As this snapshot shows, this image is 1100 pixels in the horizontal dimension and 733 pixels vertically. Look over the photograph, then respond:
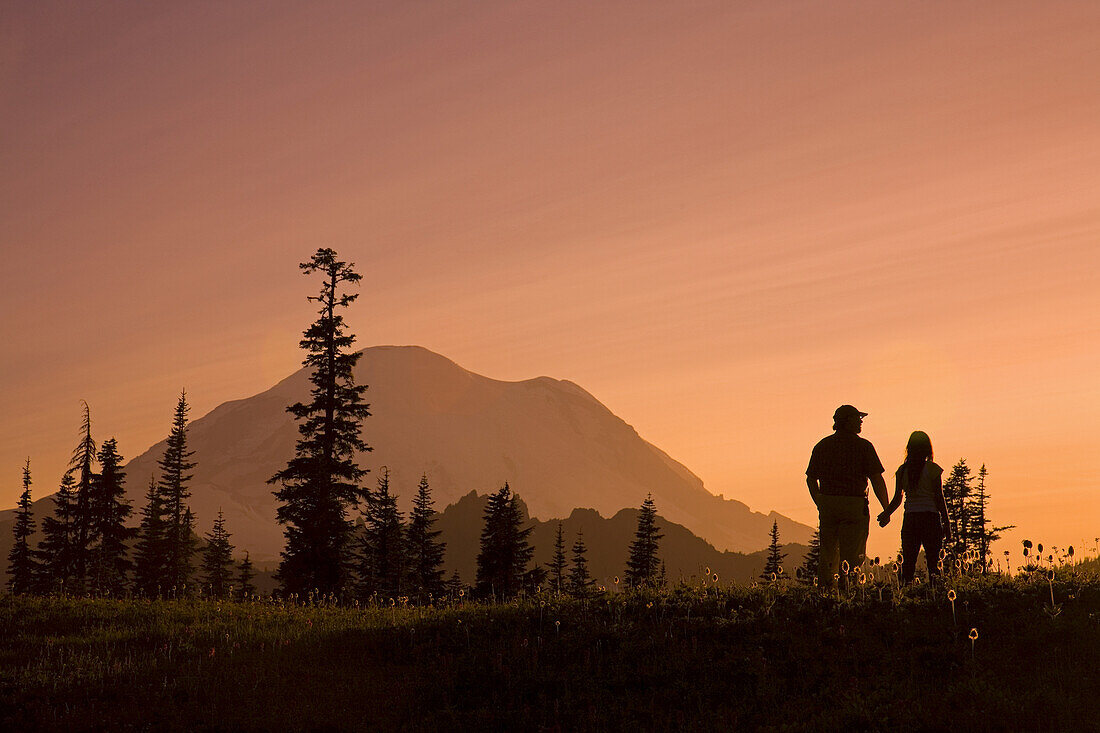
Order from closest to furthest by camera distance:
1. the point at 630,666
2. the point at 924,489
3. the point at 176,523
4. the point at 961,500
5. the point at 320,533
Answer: the point at 630,666
the point at 924,489
the point at 320,533
the point at 961,500
the point at 176,523

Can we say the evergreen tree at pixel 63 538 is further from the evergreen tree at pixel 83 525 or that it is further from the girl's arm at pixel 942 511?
the girl's arm at pixel 942 511

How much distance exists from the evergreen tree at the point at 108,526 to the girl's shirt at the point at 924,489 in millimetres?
47890

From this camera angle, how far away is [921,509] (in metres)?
13.7

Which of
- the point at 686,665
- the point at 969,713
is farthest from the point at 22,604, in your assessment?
the point at 969,713

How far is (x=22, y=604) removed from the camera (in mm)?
16109

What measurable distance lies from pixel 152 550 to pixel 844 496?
197 ft

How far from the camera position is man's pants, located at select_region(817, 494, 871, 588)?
13398mm

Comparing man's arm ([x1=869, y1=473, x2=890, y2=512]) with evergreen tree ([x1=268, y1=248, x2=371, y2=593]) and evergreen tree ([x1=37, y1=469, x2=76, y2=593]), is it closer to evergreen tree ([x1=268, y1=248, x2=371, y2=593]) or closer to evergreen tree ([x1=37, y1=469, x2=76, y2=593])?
evergreen tree ([x1=268, y1=248, x2=371, y2=593])

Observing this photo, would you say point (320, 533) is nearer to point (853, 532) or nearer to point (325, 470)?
point (325, 470)

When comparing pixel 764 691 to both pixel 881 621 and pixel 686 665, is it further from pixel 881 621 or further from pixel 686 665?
pixel 881 621

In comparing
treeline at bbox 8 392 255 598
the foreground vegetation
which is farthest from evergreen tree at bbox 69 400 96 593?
the foreground vegetation

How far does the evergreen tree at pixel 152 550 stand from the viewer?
200 feet

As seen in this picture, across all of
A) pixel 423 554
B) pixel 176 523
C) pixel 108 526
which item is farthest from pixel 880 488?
pixel 176 523

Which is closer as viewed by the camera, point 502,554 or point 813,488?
point 813,488
